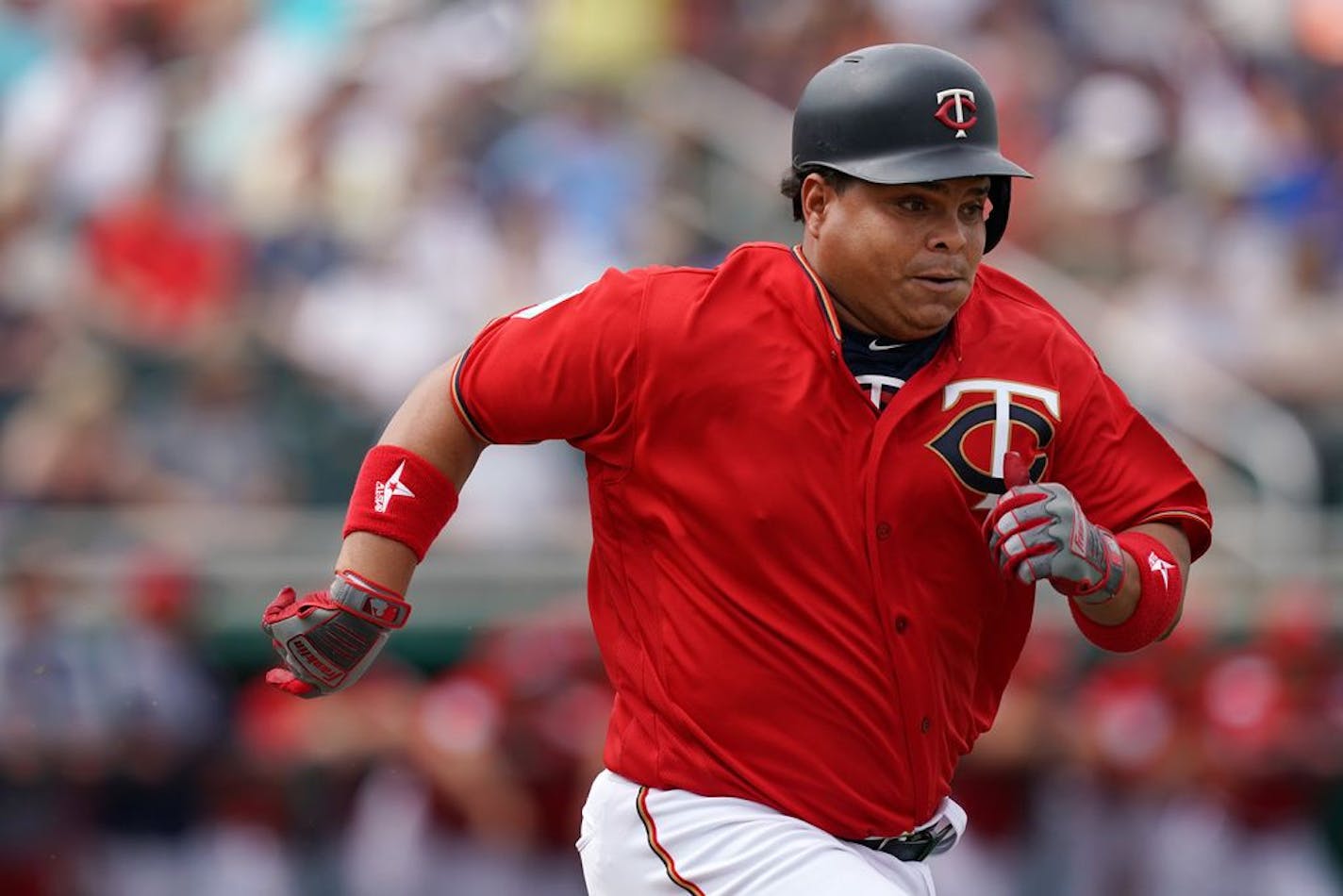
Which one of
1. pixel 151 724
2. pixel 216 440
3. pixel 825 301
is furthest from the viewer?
pixel 216 440

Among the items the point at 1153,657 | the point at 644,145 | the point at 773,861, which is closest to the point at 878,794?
the point at 773,861

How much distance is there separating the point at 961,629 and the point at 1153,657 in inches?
204

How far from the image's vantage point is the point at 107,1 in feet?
36.5

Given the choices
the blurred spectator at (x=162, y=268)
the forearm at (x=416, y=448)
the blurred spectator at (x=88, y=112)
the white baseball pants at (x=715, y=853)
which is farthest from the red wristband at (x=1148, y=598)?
the blurred spectator at (x=88, y=112)

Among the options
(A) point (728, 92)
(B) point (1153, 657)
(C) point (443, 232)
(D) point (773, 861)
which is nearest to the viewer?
(D) point (773, 861)

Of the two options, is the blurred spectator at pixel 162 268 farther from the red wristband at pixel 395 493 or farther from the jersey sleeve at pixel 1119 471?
the jersey sleeve at pixel 1119 471

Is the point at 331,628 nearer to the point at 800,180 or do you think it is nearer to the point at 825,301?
the point at 825,301

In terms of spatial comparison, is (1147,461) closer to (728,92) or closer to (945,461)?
(945,461)

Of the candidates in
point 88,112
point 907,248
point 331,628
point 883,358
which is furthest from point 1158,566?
point 88,112

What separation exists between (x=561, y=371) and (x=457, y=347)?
19.6ft

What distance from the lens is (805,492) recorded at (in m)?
3.68

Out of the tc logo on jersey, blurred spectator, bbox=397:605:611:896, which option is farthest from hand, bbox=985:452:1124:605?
blurred spectator, bbox=397:605:611:896

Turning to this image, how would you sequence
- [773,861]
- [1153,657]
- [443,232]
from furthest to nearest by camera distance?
[443,232] < [1153,657] < [773,861]

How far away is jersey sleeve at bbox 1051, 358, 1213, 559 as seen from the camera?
3.85m
